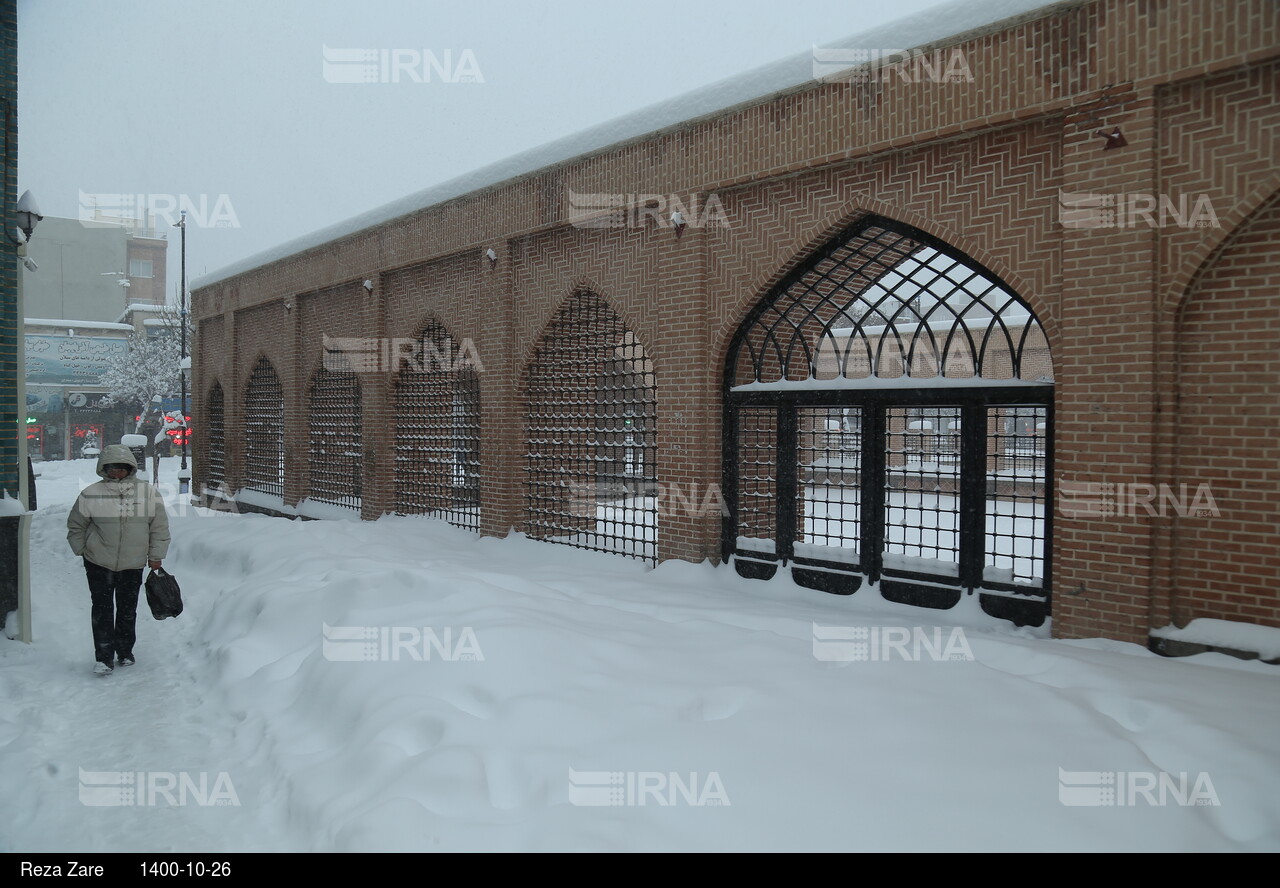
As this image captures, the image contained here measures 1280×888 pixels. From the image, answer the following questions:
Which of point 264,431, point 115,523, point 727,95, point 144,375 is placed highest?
point 727,95

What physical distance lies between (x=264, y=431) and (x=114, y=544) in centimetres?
1034

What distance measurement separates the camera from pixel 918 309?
6340mm

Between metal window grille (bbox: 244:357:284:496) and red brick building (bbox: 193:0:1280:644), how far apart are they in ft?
14.5

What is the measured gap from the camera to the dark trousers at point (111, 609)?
5.41 metres

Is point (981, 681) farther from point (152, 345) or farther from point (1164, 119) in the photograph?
point (152, 345)

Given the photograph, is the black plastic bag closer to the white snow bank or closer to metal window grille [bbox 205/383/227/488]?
the white snow bank

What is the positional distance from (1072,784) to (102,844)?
3924 millimetres

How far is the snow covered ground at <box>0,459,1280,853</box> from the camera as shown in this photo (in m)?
2.98
